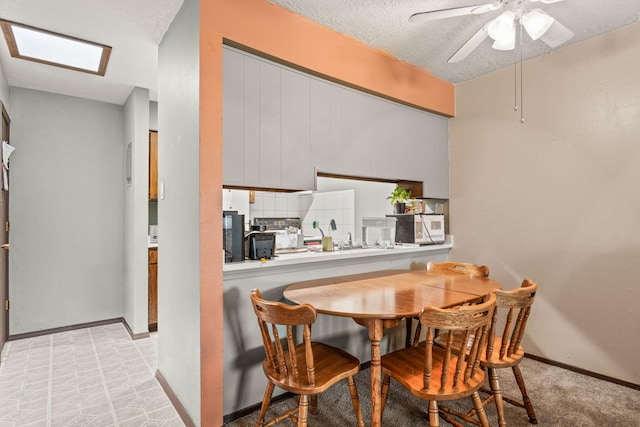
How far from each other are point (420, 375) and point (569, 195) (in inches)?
82.7

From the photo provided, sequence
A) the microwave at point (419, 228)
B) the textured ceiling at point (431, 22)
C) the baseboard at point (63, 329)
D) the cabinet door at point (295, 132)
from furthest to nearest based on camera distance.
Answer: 1. the baseboard at point (63, 329)
2. the microwave at point (419, 228)
3. the cabinet door at point (295, 132)
4. the textured ceiling at point (431, 22)

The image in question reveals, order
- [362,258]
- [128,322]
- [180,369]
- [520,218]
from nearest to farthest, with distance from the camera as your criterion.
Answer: [180,369] < [362,258] < [520,218] < [128,322]

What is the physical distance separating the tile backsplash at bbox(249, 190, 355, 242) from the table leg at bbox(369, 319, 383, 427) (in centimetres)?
242

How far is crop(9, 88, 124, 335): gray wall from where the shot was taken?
3486 millimetres

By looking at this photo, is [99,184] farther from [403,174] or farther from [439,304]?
[439,304]

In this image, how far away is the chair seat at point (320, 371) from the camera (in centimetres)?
158

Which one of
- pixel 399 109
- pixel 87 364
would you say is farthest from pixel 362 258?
pixel 87 364

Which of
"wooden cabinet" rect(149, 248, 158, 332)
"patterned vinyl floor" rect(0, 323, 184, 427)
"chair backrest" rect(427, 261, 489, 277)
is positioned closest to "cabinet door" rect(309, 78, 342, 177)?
"chair backrest" rect(427, 261, 489, 277)

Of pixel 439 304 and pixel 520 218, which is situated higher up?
pixel 520 218

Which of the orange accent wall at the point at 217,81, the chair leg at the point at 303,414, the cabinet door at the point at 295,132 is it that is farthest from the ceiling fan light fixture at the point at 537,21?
the chair leg at the point at 303,414

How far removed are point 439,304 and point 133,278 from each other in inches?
122

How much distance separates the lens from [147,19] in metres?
2.25

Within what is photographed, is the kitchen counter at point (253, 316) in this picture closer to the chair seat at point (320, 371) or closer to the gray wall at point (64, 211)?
the chair seat at point (320, 371)

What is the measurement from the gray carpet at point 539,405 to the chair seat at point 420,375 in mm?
437
